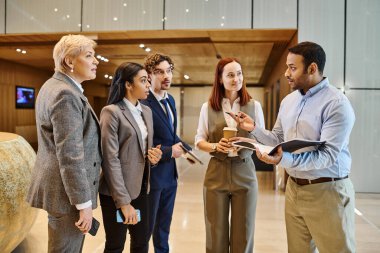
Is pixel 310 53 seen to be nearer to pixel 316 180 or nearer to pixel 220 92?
pixel 316 180

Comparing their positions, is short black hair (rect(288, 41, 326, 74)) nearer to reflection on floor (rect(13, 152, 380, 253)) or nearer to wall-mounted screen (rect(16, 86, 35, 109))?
reflection on floor (rect(13, 152, 380, 253))

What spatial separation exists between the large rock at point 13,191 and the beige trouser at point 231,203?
5.06ft

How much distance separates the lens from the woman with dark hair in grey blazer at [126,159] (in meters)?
2.10

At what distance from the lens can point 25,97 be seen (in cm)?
1298

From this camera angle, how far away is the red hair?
259 centimetres

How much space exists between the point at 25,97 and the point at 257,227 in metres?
11.2

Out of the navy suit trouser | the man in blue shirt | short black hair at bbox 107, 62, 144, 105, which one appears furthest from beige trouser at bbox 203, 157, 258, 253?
short black hair at bbox 107, 62, 144, 105

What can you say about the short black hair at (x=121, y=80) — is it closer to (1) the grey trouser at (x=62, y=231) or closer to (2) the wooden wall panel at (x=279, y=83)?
(1) the grey trouser at (x=62, y=231)

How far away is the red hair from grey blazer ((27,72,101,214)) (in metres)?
1.04

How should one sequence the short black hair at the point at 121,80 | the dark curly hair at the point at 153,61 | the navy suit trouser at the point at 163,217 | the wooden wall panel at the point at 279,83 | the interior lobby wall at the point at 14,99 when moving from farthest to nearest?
the interior lobby wall at the point at 14,99
the wooden wall panel at the point at 279,83
the navy suit trouser at the point at 163,217
the dark curly hair at the point at 153,61
the short black hair at the point at 121,80

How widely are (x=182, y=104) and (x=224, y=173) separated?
16.1m

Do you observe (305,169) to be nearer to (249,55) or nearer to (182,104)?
(249,55)

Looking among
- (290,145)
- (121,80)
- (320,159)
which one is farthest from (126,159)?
(320,159)

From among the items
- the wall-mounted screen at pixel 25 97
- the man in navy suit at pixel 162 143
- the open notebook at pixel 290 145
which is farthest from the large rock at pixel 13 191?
the wall-mounted screen at pixel 25 97
